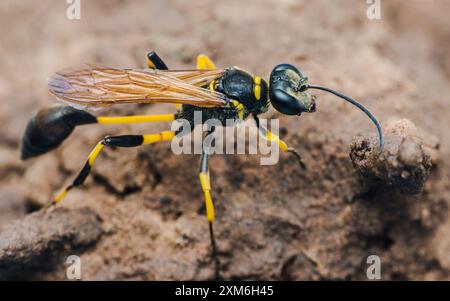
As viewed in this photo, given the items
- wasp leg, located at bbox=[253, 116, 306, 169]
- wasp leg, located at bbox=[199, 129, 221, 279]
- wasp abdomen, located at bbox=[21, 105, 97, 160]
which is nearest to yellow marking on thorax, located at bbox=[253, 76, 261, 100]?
wasp leg, located at bbox=[253, 116, 306, 169]

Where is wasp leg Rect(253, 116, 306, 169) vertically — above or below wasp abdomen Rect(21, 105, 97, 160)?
below

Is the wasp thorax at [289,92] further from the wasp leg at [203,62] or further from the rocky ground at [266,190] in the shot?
the wasp leg at [203,62]

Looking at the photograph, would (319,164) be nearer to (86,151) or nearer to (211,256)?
(211,256)

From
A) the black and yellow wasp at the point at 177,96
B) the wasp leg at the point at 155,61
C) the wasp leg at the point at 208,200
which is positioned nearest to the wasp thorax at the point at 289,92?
the black and yellow wasp at the point at 177,96

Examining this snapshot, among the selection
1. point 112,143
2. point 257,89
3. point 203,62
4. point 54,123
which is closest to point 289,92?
Result: point 257,89

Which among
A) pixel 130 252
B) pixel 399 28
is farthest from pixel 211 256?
pixel 399 28

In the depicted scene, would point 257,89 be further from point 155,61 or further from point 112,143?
point 112,143

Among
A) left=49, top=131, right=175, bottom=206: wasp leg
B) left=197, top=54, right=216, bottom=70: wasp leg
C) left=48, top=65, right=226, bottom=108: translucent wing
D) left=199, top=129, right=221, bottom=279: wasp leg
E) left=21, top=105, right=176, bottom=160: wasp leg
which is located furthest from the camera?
left=197, top=54, right=216, bottom=70: wasp leg

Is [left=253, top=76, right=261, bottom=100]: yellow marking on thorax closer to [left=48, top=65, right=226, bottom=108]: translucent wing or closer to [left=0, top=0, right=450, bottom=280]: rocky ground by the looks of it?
[left=48, top=65, right=226, bottom=108]: translucent wing
